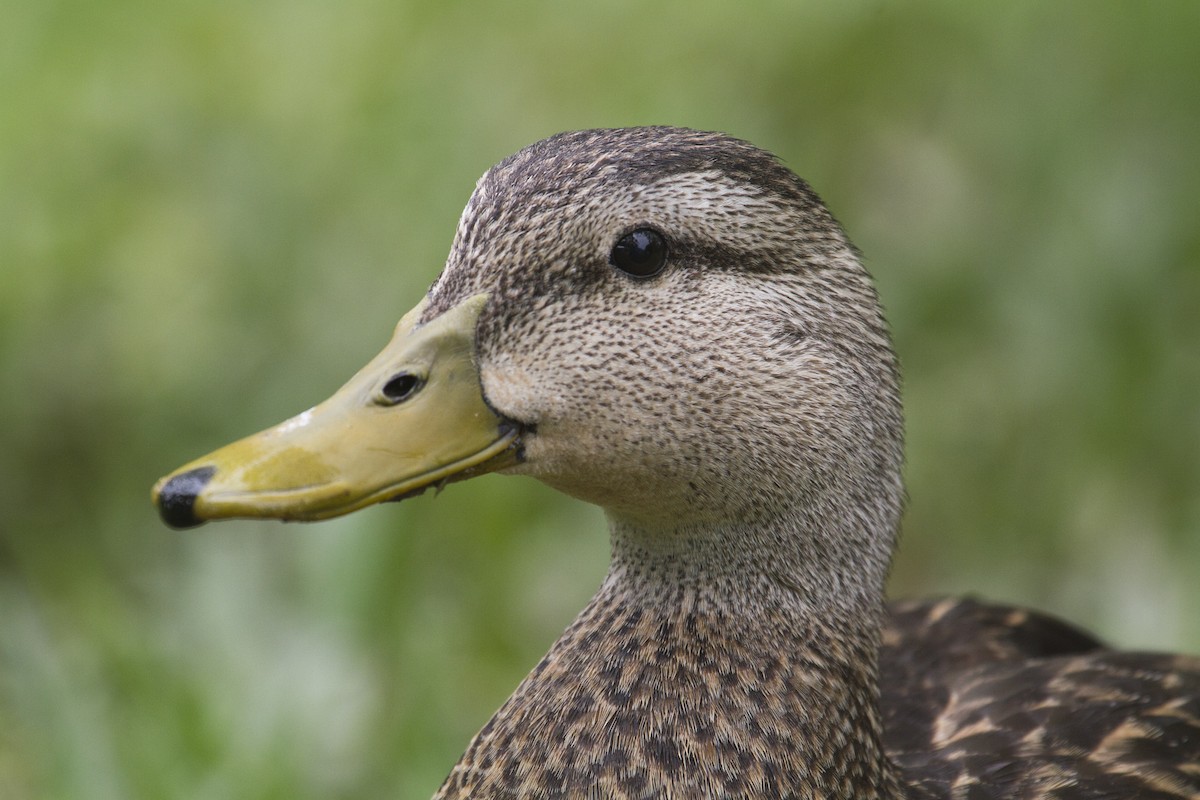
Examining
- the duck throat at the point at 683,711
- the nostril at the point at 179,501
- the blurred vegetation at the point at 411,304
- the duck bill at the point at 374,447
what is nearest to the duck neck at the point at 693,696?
the duck throat at the point at 683,711

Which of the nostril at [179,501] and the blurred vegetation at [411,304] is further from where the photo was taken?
the blurred vegetation at [411,304]

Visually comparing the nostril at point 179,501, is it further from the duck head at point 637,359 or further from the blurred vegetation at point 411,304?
the blurred vegetation at point 411,304

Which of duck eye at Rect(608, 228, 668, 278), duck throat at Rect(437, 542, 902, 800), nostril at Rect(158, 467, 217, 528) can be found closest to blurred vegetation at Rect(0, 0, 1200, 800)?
duck throat at Rect(437, 542, 902, 800)

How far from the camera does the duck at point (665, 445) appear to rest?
1691mm

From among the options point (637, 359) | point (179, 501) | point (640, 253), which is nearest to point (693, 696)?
point (637, 359)

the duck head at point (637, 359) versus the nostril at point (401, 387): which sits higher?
the duck head at point (637, 359)

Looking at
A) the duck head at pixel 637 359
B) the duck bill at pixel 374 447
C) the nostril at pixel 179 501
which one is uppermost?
the duck head at pixel 637 359

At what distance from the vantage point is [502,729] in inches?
71.7

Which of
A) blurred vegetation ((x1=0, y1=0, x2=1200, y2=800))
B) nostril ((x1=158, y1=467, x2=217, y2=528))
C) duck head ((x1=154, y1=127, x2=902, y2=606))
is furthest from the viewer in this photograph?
blurred vegetation ((x1=0, y1=0, x2=1200, y2=800))

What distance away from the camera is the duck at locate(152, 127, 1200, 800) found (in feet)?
5.55

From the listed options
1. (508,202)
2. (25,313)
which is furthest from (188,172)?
(508,202)

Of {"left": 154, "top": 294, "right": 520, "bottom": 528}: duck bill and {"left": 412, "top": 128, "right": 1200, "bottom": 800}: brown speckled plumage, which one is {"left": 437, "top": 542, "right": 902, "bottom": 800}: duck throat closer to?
{"left": 412, "top": 128, "right": 1200, "bottom": 800}: brown speckled plumage

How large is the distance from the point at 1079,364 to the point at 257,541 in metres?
1.80

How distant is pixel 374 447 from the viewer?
5.43 ft
